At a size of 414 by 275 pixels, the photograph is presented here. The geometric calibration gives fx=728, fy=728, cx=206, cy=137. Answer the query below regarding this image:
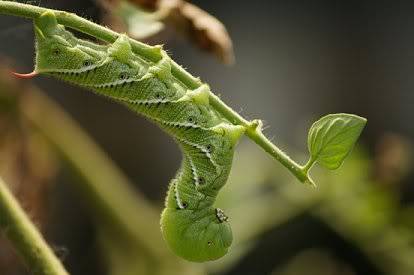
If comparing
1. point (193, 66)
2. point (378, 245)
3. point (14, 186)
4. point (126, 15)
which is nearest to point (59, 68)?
point (126, 15)

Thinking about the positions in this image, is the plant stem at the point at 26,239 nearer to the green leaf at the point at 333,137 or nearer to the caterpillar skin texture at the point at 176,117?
the caterpillar skin texture at the point at 176,117

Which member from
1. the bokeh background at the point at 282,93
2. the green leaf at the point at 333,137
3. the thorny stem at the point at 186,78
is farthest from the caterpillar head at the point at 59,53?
the bokeh background at the point at 282,93

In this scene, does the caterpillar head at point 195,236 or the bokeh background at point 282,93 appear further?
the bokeh background at point 282,93

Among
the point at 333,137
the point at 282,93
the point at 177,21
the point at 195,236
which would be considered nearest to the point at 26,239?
the point at 195,236

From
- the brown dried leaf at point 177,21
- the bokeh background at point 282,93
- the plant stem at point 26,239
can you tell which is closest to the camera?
the plant stem at point 26,239

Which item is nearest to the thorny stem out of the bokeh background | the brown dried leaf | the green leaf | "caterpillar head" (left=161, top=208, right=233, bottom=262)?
the green leaf

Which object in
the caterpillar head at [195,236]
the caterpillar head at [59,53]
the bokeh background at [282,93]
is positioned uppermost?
the caterpillar head at [59,53]

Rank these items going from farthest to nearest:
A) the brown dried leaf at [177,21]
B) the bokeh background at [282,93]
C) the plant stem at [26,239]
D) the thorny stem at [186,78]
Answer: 1. the bokeh background at [282,93]
2. the brown dried leaf at [177,21]
3. the plant stem at [26,239]
4. the thorny stem at [186,78]

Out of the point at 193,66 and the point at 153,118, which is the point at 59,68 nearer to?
the point at 153,118
